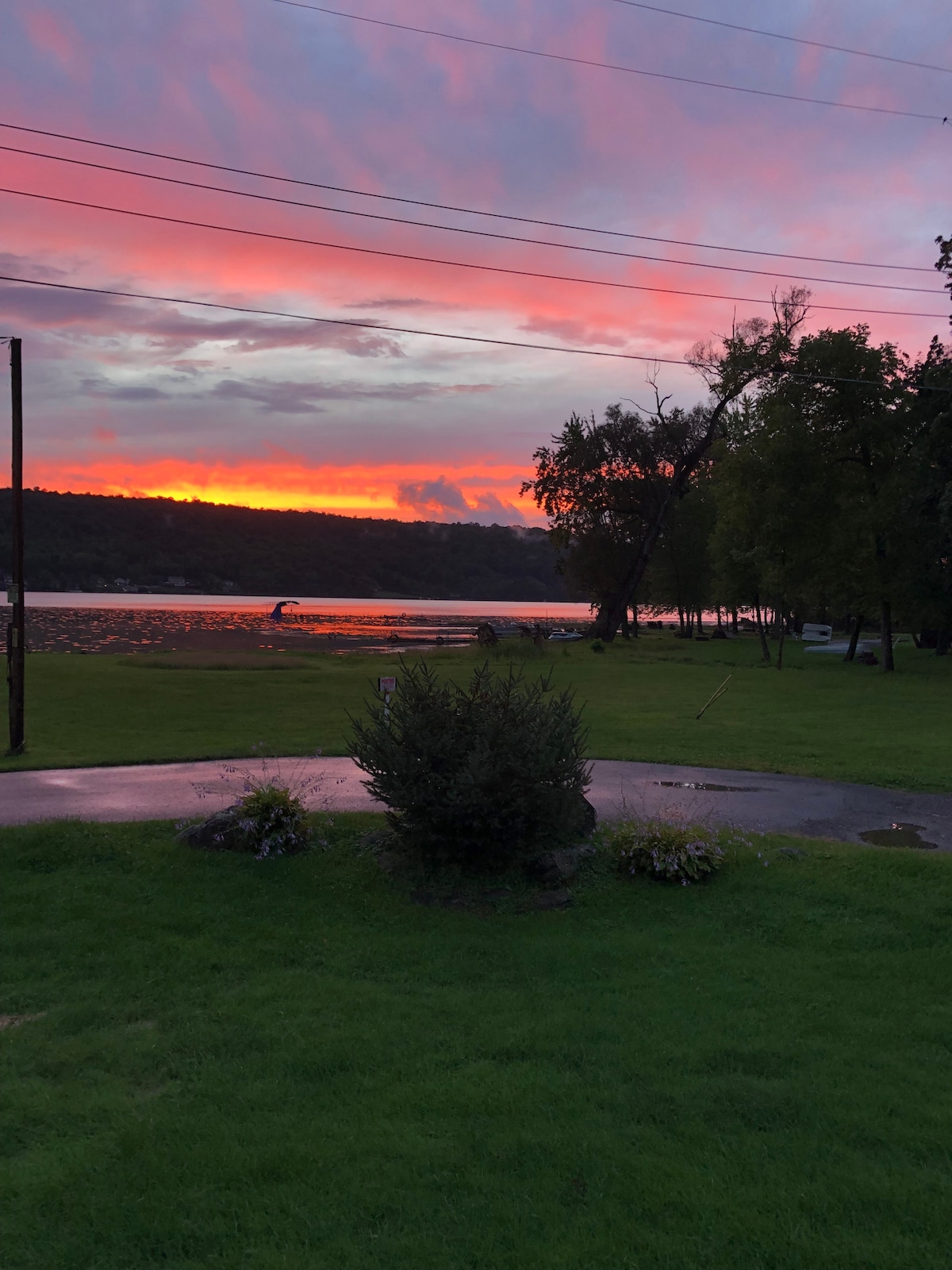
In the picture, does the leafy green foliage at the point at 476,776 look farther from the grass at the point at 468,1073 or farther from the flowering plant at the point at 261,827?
the flowering plant at the point at 261,827

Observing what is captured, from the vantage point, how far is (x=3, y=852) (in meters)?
8.69

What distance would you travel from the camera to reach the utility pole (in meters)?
15.7

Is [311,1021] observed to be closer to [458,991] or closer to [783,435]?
[458,991]

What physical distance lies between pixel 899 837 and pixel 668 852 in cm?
370

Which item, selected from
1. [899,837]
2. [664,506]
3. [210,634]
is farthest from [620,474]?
[899,837]

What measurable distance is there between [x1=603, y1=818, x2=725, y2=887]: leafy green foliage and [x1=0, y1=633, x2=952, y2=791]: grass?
6803 mm

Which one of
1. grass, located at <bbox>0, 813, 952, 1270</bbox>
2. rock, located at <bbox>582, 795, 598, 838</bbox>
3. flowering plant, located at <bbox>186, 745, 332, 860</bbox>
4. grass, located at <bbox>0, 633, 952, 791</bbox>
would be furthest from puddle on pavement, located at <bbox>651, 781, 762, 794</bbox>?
flowering plant, located at <bbox>186, 745, 332, 860</bbox>

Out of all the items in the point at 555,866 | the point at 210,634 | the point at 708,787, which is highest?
the point at 555,866

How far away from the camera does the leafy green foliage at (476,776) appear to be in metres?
8.19

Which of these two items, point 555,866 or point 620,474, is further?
point 620,474

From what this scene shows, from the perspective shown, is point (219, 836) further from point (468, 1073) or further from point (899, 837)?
point (899, 837)

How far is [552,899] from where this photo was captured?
314 inches

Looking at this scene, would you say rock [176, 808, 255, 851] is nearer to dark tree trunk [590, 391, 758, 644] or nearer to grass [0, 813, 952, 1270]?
grass [0, 813, 952, 1270]

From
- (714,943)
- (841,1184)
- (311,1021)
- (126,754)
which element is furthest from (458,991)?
(126,754)
